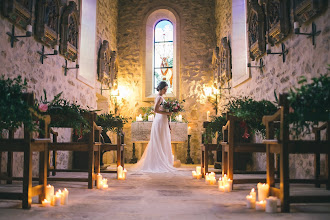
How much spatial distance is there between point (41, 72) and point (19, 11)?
4.14 feet

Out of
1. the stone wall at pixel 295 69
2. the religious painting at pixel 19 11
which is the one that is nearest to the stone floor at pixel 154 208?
the stone wall at pixel 295 69

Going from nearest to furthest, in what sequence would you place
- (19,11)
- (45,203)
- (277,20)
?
(45,203) → (19,11) → (277,20)

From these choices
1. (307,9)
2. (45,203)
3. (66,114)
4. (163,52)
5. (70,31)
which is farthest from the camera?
(163,52)

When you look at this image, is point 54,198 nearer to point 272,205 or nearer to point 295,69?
point 272,205

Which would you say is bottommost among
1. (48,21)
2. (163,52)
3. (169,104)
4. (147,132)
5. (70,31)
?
(147,132)

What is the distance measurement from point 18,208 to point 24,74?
2864mm

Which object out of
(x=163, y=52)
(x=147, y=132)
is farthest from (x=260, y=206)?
(x=163, y=52)

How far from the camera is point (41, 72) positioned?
5391 mm

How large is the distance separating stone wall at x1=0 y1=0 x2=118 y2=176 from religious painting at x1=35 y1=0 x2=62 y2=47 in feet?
0.54

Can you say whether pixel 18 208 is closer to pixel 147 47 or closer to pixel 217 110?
pixel 217 110

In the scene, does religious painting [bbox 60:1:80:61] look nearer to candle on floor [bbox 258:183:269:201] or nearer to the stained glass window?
the stained glass window

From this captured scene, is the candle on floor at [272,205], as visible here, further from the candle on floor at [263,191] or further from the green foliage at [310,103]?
the green foliage at [310,103]

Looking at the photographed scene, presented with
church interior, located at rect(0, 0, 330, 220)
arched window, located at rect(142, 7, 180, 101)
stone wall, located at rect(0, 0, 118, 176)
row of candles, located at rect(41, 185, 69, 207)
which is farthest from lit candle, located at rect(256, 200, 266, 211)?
arched window, located at rect(142, 7, 180, 101)

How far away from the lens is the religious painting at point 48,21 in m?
5.08
